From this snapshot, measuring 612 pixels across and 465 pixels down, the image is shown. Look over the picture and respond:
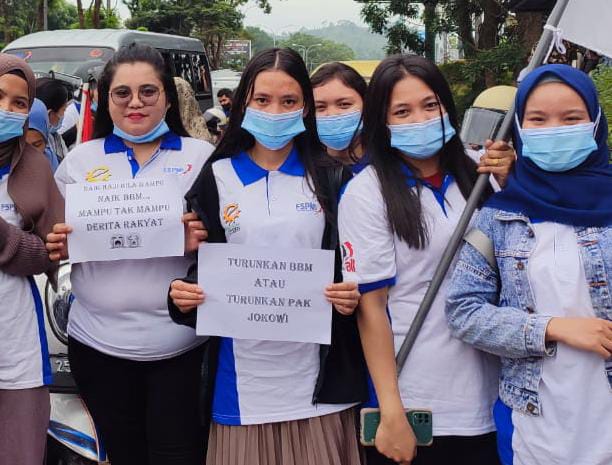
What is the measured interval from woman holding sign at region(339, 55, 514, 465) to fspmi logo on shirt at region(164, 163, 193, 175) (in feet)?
2.12

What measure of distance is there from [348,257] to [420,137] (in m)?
0.41

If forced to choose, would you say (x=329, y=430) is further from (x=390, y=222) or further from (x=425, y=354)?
(x=390, y=222)

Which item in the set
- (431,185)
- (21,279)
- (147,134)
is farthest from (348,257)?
(21,279)

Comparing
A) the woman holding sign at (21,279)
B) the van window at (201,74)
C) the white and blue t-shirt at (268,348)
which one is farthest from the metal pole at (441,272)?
the van window at (201,74)

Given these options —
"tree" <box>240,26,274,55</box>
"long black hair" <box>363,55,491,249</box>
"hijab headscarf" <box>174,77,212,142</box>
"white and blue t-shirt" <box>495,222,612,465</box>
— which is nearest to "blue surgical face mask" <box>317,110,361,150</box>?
"hijab headscarf" <box>174,77,212,142</box>

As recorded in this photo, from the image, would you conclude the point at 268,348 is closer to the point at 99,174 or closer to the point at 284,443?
the point at 284,443

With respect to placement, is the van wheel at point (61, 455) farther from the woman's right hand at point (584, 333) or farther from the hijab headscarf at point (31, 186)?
the woman's right hand at point (584, 333)

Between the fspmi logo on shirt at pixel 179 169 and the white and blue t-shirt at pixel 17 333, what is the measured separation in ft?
1.69

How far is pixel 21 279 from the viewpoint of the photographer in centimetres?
256

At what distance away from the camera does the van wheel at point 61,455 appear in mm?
2908

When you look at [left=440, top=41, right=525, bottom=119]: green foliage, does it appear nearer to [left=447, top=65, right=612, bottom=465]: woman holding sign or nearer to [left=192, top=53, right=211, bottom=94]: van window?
[left=192, top=53, right=211, bottom=94]: van window

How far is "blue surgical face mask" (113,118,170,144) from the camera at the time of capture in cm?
260

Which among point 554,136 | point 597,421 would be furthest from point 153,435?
point 554,136

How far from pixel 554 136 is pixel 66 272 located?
75.8 inches
